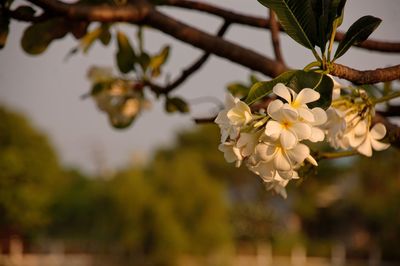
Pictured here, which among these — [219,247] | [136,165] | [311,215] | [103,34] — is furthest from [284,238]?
[103,34]

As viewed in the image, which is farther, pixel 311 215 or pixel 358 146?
pixel 311 215

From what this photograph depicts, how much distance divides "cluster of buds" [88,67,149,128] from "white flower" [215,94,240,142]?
0.66 metres

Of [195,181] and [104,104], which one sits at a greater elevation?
[104,104]

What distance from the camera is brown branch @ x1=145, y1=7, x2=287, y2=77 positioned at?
0.78m

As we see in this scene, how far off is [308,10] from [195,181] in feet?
63.1

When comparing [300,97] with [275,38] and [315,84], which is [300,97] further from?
[275,38]

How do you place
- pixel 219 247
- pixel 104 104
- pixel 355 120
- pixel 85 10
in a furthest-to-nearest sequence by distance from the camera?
pixel 219 247 < pixel 104 104 < pixel 85 10 < pixel 355 120

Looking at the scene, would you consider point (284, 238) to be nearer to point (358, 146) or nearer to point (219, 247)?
point (219, 247)

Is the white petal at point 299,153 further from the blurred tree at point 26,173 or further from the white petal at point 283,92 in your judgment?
the blurred tree at point 26,173

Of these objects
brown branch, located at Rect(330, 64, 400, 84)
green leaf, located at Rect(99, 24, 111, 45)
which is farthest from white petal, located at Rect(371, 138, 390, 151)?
green leaf, located at Rect(99, 24, 111, 45)

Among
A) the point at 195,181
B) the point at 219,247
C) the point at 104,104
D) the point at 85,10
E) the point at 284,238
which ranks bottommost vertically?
the point at 284,238

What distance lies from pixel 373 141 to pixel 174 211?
18.7 meters

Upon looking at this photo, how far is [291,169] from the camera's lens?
19.4 inches

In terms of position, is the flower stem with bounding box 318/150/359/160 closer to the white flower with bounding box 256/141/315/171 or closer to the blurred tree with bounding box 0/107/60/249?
the white flower with bounding box 256/141/315/171
